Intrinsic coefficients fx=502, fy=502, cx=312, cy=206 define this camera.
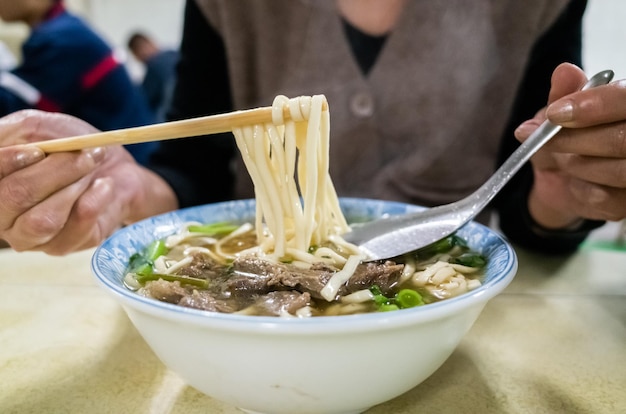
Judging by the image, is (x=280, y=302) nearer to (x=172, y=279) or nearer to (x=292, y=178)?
(x=172, y=279)

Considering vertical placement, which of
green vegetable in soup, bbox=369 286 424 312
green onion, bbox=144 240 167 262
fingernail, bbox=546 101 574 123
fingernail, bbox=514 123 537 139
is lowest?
green onion, bbox=144 240 167 262

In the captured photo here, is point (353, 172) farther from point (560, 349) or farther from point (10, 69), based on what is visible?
point (10, 69)

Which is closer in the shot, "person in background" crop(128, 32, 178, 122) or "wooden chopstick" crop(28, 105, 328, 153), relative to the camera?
"wooden chopstick" crop(28, 105, 328, 153)

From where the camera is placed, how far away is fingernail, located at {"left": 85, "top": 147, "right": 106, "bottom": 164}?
0.94m

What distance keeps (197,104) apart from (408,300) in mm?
1320

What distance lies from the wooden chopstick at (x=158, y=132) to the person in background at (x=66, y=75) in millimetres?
1721

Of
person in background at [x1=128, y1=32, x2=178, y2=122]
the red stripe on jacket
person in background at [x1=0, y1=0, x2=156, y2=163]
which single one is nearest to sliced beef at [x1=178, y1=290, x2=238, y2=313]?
person in background at [x1=0, y1=0, x2=156, y2=163]

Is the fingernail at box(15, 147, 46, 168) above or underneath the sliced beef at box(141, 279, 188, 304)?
above

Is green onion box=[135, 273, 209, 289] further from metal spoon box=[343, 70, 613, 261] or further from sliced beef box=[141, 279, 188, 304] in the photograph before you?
metal spoon box=[343, 70, 613, 261]

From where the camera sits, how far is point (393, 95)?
1669 millimetres

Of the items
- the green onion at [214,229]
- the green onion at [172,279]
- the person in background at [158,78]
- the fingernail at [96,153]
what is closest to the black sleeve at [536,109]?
the green onion at [214,229]

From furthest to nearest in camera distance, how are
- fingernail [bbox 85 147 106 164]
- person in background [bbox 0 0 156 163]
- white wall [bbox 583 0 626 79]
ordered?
1. white wall [bbox 583 0 626 79]
2. person in background [bbox 0 0 156 163]
3. fingernail [bbox 85 147 106 164]

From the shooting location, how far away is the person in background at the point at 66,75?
8.57ft

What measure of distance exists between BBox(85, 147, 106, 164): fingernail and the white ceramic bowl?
0.32 meters
